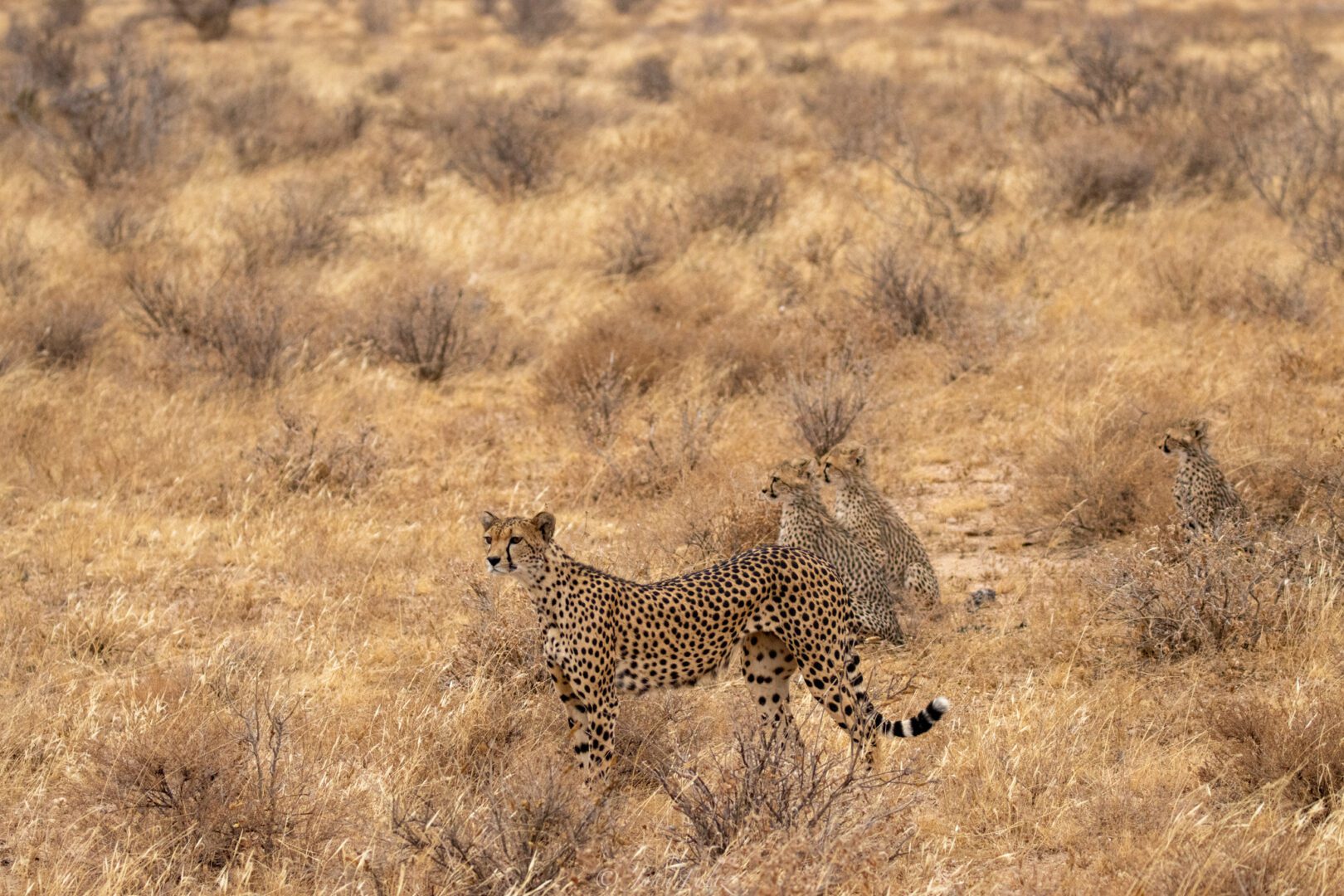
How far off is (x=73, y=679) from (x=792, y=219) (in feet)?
23.2

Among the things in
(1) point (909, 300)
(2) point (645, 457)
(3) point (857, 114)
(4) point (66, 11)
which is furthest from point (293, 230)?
(4) point (66, 11)

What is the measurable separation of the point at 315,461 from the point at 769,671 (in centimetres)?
304

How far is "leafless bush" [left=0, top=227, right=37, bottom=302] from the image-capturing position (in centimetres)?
920

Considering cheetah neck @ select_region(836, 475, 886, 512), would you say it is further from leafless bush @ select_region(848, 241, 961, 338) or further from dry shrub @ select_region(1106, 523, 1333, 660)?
leafless bush @ select_region(848, 241, 961, 338)

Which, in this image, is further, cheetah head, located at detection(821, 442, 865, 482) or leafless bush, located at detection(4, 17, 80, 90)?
leafless bush, located at detection(4, 17, 80, 90)

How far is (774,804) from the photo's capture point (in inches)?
143

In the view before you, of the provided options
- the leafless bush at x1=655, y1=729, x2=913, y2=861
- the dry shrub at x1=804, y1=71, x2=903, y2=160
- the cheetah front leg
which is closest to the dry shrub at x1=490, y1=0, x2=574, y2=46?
the dry shrub at x1=804, y1=71, x2=903, y2=160

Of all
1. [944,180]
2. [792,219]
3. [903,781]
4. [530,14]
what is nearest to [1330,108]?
[944,180]

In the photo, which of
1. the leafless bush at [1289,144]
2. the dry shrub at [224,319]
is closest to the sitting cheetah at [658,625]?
the dry shrub at [224,319]

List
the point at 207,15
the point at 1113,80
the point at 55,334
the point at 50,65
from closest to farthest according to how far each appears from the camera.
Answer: the point at 55,334, the point at 1113,80, the point at 50,65, the point at 207,15

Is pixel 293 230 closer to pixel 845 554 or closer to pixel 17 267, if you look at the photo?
pixel 17 267

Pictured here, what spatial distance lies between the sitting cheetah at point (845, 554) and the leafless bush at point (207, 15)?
2133 cm

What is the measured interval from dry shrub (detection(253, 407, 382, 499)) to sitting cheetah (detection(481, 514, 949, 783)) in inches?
107

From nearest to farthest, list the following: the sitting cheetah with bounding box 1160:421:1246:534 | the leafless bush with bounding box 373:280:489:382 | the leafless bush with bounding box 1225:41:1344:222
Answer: the sitting cheetah with bounding box 1160:421:1246:534
the leafless bush with bounding box 373:280:489:382
the leafless bush with bounding box 1225:41:1344:222
